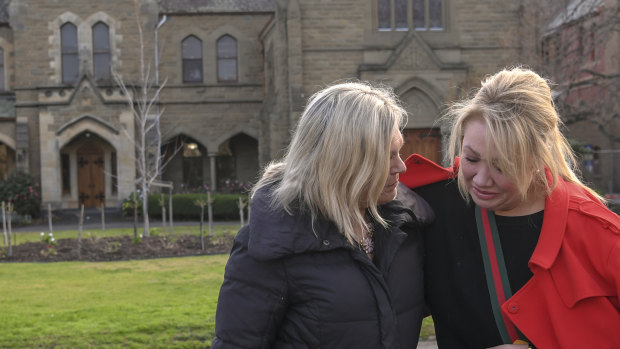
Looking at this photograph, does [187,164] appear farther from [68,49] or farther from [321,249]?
[321,249]

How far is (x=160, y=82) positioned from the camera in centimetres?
2562

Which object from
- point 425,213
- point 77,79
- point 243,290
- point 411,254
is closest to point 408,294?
point 411,254

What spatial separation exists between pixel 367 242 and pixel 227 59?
24.8m

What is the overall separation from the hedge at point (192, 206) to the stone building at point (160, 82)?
256 centimetres

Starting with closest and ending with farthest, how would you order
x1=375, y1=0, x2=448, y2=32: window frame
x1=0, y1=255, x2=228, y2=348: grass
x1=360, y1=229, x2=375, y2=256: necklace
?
x1=360, y1=229, x2=375, y2=256: necklace, x1=0, y1=255, x2=228, y2=348: grass, x1=375, y1=0, x2=448, y2=32: window frame

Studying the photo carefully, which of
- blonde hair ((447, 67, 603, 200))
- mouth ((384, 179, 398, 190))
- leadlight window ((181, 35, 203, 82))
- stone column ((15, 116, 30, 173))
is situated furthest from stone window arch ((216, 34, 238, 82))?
blonde hair ((447, 67, 603, 200))

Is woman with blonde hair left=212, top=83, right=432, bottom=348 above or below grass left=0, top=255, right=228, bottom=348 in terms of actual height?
above

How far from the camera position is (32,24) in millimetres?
24859

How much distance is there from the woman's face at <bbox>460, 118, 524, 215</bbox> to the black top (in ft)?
0.39

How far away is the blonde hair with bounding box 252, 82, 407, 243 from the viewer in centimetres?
214

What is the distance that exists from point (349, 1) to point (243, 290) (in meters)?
19.3

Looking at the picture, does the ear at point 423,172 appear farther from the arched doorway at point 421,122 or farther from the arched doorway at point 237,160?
the arched doorway at point 237,160

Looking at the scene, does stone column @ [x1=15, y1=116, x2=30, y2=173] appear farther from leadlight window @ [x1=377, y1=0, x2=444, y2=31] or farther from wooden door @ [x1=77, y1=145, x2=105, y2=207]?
leadlight window @ [x1=377, y1=0, x2=444, y2=31]

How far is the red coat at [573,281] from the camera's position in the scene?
1.99 m
